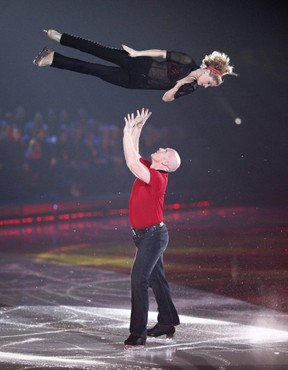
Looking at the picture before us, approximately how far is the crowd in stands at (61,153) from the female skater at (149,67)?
11.5 metres

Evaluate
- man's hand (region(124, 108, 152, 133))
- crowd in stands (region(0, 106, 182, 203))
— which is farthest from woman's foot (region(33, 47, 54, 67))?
crowd in stands (region(0, 106, 182, 203))

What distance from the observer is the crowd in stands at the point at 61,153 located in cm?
1792

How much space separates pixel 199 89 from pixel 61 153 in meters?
3.47

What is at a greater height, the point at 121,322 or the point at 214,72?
the point at 214,72

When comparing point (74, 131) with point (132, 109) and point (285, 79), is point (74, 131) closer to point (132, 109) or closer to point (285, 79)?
point (132, 109)

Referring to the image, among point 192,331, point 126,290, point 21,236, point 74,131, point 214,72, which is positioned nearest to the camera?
point 214,72

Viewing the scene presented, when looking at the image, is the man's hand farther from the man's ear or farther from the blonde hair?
the blonde hair

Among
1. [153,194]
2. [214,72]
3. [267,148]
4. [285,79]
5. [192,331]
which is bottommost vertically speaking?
[192,331]

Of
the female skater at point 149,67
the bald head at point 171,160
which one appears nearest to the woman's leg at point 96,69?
the female skater at point 149,67

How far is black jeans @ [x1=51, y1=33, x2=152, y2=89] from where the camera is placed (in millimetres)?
6031

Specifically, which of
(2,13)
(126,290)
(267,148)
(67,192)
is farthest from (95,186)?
(126,290)

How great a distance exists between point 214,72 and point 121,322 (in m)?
2.26

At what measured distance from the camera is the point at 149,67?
238 inches

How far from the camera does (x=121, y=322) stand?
6824mm
